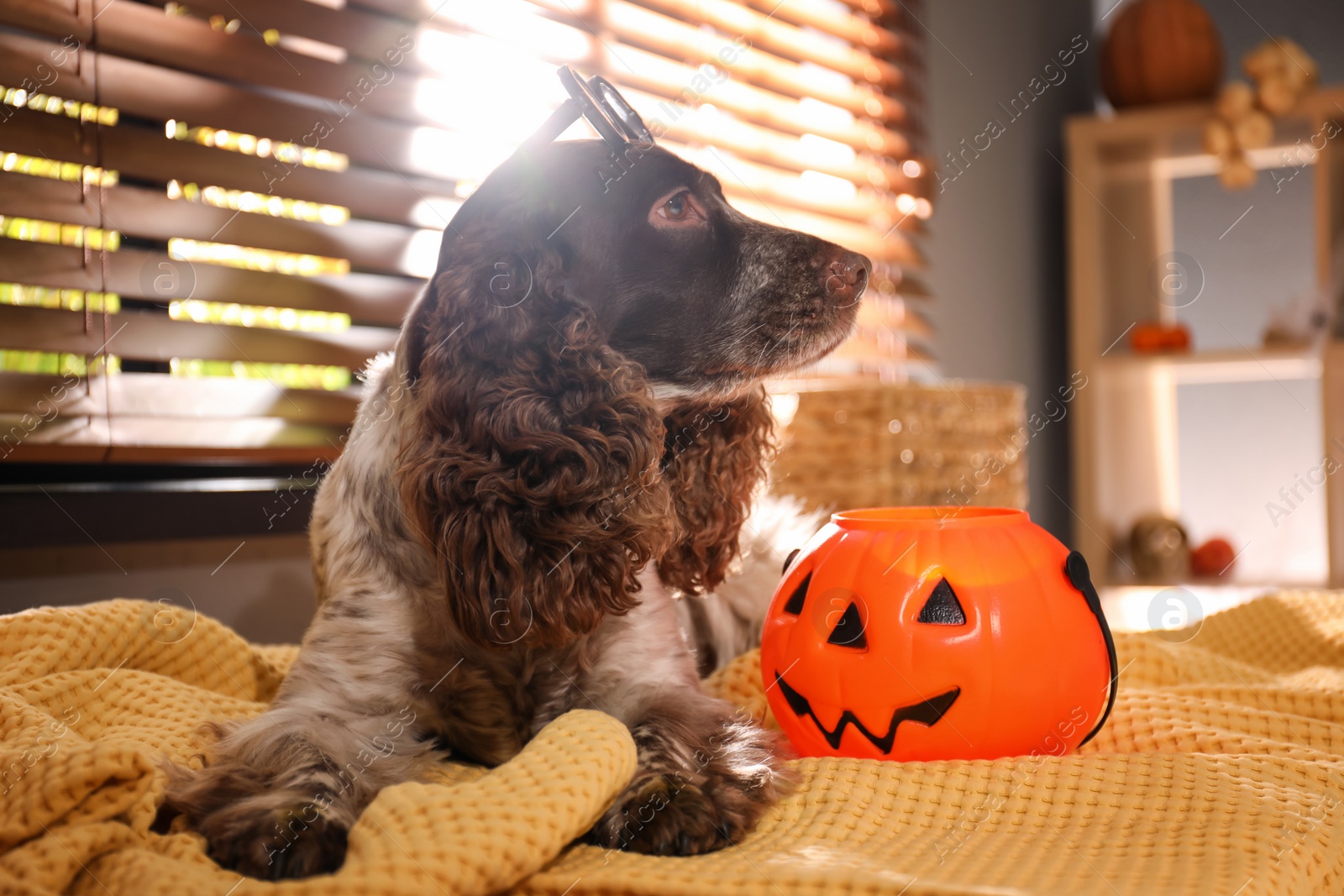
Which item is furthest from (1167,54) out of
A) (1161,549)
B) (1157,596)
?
(1157,596)

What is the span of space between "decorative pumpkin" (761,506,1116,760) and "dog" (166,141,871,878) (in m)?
0.12

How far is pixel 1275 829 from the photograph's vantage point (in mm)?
941

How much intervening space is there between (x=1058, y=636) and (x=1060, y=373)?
12.7 feet

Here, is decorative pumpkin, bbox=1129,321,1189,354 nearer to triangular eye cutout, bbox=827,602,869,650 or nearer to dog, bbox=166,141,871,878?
dog, bbox=166,141,871,878

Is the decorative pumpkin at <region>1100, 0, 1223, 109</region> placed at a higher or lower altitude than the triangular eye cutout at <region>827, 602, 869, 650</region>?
higher

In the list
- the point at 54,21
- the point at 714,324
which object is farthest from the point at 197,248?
the point at 714,324

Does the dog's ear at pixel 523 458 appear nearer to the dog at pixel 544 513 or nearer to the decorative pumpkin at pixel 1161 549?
the dog at pixel 544 513

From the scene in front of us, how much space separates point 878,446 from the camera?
251 cm

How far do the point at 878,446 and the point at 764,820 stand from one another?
154 cm

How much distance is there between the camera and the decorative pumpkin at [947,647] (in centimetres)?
118

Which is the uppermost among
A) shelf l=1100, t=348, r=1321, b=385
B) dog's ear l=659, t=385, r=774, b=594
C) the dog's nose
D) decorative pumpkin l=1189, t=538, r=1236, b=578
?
the dog's nose

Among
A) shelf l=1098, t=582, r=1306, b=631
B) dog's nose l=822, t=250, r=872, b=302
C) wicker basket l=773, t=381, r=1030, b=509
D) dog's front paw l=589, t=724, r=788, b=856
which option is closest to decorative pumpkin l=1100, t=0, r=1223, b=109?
shelf l=1098, t=582, r=1306, b=631

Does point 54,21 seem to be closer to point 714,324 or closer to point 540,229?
point 540,229

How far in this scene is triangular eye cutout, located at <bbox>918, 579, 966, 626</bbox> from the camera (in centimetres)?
120
